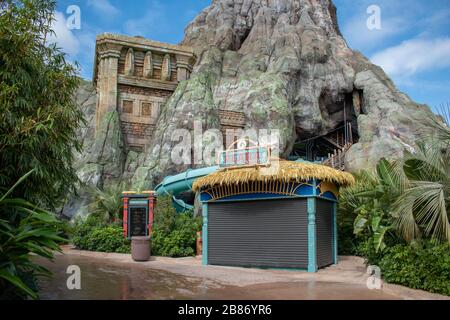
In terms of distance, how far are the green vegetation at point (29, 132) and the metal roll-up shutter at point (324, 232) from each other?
6745 millimetres

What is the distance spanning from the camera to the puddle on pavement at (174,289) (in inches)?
305

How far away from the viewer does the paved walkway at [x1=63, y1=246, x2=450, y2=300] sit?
841cm

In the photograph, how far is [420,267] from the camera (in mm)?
8367

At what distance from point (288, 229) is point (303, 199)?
91 centimetres

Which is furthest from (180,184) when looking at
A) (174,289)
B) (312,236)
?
(174,289)

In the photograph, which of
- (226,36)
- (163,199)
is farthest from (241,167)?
(226,36)

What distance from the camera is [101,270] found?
1139 cm

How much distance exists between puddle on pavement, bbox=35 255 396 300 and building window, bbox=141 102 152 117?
672 inches

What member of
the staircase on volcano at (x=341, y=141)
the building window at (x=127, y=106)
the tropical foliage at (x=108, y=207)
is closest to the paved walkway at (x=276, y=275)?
the tropical foliage at (x=108, y=207)

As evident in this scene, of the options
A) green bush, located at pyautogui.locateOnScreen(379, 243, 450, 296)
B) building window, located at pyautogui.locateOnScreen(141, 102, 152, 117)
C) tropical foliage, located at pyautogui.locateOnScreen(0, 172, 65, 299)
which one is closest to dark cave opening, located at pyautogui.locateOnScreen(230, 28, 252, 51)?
building window, located at pyautogui.locateOnScreen(141, 102, 152, 117)

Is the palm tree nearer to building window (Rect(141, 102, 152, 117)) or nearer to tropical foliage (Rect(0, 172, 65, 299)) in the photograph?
tropical foliage (Rect(0, 172, 65, 299))

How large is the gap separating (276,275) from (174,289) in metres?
3.15
